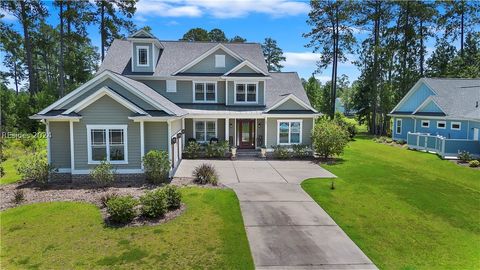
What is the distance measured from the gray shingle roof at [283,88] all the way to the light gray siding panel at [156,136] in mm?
10196

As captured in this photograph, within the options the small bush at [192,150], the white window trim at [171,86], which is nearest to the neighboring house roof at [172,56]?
the white window trim at [171,86]

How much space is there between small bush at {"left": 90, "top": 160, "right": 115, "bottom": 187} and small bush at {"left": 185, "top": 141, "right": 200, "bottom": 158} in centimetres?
726

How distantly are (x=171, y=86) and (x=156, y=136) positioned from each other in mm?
9308

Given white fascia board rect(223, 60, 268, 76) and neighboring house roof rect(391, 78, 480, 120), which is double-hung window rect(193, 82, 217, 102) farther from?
neighboring house roof rect(391, 78, 480, 120)

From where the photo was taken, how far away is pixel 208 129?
23234 millimetres

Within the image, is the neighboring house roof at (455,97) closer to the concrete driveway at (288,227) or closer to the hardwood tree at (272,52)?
the concrete driveway at (288,227)

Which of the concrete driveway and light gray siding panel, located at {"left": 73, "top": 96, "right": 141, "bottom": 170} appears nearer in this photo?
the concrete driveway

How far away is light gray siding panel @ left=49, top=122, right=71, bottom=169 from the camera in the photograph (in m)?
14.9

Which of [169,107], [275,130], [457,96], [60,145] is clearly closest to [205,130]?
[275,130]

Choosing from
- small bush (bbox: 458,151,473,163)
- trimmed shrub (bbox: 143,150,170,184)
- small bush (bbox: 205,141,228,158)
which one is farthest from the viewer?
small bush (bbox: 205,141,228,158)

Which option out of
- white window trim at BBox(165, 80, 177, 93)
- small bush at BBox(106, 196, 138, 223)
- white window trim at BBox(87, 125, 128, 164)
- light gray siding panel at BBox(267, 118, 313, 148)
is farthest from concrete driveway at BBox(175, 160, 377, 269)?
white window trim at BBox(165, 80, 177, 93)

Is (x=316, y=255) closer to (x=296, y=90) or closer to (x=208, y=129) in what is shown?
(x=208, y=129)

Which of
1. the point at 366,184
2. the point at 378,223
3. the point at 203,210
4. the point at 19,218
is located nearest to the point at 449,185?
the point at 366,184

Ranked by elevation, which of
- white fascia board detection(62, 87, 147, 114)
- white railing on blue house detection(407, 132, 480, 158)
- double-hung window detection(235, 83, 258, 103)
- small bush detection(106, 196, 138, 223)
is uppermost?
double-hung window detection(235, 83, 258, 103)
